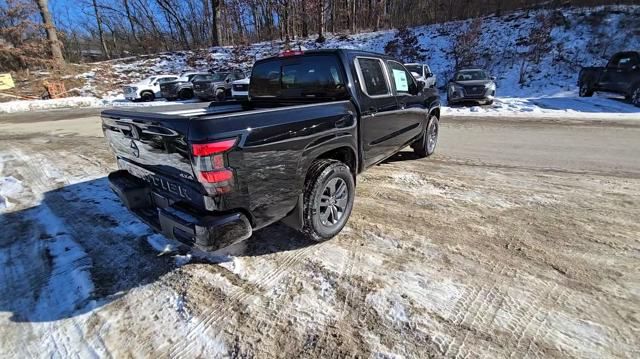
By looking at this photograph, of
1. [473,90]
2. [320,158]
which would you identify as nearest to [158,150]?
[320,158]

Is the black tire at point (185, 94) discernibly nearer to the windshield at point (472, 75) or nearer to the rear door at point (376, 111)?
the windshield at point (472, 75)

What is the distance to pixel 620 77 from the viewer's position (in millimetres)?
12812

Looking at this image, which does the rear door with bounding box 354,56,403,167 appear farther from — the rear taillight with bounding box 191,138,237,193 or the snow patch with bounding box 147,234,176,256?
the snow patch with bounding box 147,234,176,256

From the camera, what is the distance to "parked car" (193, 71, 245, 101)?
18969 mm

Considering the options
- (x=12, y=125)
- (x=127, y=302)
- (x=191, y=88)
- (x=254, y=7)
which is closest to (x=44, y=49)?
(x=191, y=88)

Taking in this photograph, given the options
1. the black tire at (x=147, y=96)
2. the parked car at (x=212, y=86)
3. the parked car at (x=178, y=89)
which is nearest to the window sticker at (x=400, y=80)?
the parked car at (x=212, y=86)

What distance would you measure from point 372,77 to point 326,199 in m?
1.74

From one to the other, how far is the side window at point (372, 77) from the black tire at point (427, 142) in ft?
→ 6.29

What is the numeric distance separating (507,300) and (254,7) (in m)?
43.1

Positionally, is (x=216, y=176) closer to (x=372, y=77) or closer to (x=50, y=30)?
(x=372, y=77)

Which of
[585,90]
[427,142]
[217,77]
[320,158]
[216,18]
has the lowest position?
[427,142]

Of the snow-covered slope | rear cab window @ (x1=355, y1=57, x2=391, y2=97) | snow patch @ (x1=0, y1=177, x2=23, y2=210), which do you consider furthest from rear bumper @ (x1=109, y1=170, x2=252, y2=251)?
the snow-covered slope

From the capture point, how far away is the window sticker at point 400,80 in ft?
15.9

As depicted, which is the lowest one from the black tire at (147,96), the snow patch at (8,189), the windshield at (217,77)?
the snow patch at (8,189)
